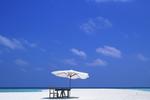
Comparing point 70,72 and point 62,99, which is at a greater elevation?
point 70,72

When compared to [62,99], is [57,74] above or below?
above

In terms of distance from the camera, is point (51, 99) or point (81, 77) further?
point (81, 77)

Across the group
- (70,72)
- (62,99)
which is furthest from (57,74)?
(62,99)

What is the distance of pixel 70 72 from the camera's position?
995 inches

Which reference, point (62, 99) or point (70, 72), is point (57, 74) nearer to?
point (70, 72)

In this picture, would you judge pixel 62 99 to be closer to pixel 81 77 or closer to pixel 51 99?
pixel 51 99

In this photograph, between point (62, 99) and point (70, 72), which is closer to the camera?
point (62, 99)

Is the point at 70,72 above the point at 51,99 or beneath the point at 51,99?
above

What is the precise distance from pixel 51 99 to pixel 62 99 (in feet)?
2.81

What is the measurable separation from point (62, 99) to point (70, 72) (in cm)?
253

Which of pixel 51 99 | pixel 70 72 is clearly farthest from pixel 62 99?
pixel 70 72

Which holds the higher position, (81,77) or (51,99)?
(81,77)

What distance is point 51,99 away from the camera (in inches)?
939

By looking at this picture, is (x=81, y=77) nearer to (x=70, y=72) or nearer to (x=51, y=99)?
(x=70, y=72)
